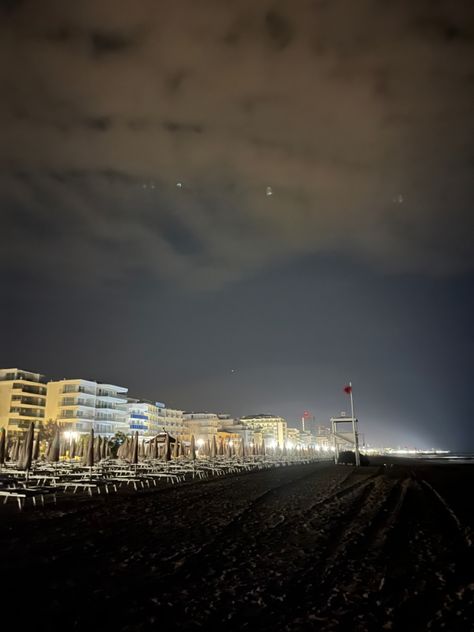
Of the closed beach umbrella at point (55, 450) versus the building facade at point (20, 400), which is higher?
the building facade at point (20, 400)

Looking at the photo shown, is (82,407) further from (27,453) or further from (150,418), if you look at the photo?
(27,453)

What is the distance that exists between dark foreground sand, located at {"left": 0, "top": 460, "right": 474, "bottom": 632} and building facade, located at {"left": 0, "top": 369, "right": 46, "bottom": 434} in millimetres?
69688

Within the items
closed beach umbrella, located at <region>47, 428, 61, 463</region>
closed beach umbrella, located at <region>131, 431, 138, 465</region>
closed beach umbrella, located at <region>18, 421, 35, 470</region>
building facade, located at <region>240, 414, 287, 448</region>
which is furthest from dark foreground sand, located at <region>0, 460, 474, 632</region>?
building facade, located at <region>240, 414, 287, 448</region>

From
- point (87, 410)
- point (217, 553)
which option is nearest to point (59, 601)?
point (217, 553)

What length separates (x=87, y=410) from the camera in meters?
78.5

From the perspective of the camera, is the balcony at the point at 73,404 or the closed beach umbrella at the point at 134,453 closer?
the closed beach umbrella at the point at 134,453

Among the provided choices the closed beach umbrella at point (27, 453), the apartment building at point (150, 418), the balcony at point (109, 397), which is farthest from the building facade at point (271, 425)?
the closed beach umbrella at point (27, 453)

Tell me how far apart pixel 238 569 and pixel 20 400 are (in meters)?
78.1

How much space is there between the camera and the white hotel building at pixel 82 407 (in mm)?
75625

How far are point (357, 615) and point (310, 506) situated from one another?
8.13m

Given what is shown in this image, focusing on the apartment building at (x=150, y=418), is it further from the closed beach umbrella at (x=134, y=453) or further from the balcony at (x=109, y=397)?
the closed beach umbrella at (x=134, y=453)

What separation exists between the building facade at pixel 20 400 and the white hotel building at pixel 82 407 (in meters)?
1.71

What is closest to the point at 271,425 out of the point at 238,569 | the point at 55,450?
the point at 55,450

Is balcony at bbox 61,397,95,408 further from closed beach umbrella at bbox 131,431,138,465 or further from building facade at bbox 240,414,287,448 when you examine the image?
building facade at bbox 240,414,287,448
